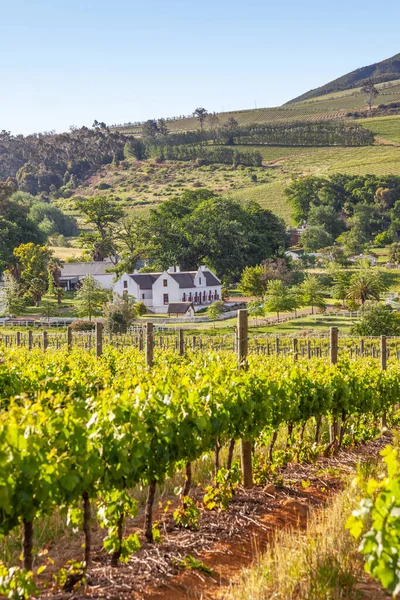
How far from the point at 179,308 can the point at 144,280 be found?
7.65 metres

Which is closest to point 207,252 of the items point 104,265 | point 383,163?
point 104,265

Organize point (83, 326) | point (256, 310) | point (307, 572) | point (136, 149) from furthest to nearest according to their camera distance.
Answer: point (136, 149), point (256, 310), point (83, 326), point (307, 572)

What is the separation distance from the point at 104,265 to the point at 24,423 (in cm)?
8196

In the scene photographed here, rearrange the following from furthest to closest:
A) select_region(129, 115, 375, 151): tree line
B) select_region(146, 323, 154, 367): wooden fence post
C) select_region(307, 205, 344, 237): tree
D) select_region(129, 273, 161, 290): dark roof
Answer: select_region(129, 115, 375, 151): tree line → select_region(307, 205, 344, 237): tree → select_region(129, 273, 161, 290): dark roof → select_region(146, 323, 154, 367): wooden fence post

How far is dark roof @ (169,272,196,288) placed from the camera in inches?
2864

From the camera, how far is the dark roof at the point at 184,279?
72.8m

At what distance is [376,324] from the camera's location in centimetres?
4950

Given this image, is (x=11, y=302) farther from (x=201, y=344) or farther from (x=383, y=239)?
(x=383, y=239)

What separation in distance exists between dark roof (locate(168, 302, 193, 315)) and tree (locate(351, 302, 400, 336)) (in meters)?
20.0

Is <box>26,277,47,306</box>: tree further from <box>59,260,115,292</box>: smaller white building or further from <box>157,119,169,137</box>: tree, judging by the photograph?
<box>157,119,169,137</box>: tree

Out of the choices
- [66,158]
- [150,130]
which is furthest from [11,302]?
[150,130]

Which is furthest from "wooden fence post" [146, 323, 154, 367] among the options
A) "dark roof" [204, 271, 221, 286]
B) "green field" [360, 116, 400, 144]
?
"green field" [360, 116, 400, 144]

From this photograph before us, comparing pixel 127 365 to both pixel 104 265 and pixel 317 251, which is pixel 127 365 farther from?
pixel 317 251

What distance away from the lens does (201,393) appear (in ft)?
26.0
